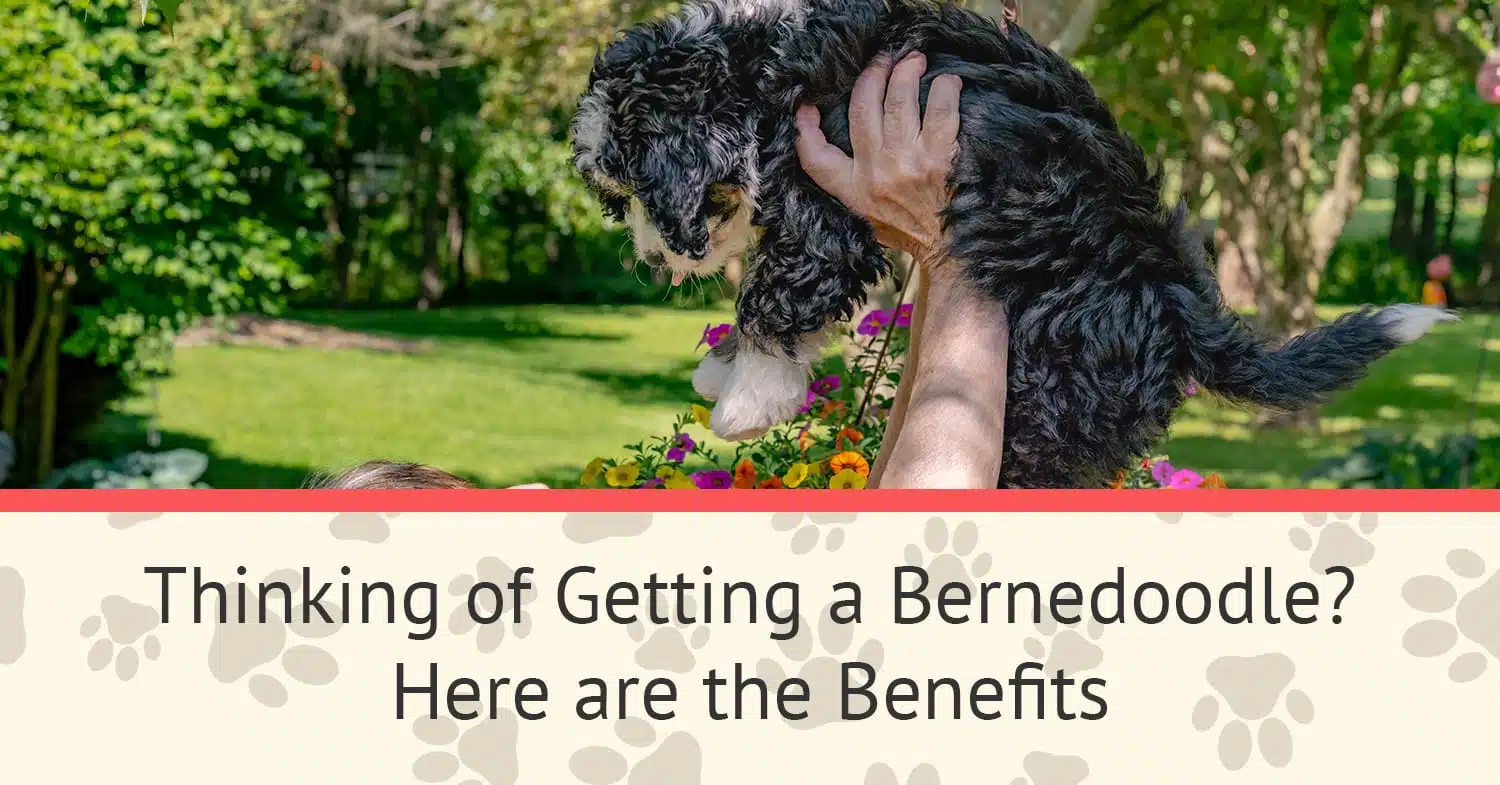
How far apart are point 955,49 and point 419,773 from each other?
1.30 m

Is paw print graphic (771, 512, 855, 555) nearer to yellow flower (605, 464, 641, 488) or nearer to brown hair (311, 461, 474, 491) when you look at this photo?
brown hair (311, 461, 474, 491)

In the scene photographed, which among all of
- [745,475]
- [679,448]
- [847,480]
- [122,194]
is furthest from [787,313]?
[122,194]

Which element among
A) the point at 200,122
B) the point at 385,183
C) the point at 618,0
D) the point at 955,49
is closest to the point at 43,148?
the point at 200,122

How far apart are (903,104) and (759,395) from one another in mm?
542

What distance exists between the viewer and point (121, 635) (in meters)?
1.71

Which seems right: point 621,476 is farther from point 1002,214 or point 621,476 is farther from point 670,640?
point 670,640

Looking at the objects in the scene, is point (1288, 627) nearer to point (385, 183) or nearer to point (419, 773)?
point (419, 773)

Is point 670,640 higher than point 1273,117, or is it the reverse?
point 1273,117

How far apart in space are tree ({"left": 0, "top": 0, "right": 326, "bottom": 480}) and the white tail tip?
7514 millimetres

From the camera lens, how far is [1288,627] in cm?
170

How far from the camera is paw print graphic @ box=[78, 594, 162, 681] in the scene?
171 centimetres

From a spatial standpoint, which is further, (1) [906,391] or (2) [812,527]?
(1) [906,391]

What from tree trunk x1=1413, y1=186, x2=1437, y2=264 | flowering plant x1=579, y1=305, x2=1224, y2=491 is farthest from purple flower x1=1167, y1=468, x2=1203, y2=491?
tree trunk x1=1413, y1=186, x2=1437, y2=264

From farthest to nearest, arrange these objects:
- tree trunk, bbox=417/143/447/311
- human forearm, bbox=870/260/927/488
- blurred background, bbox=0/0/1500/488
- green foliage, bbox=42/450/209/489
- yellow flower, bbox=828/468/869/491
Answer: tree trunk, bbox=417/143/447/311 → green foliage, bbox=42/450/209/489 → blurred background, bbox=0/0/1500/488 → yellow flower, bbox=828/468/869/491 → human forearm, bbox=870/260/927/488
